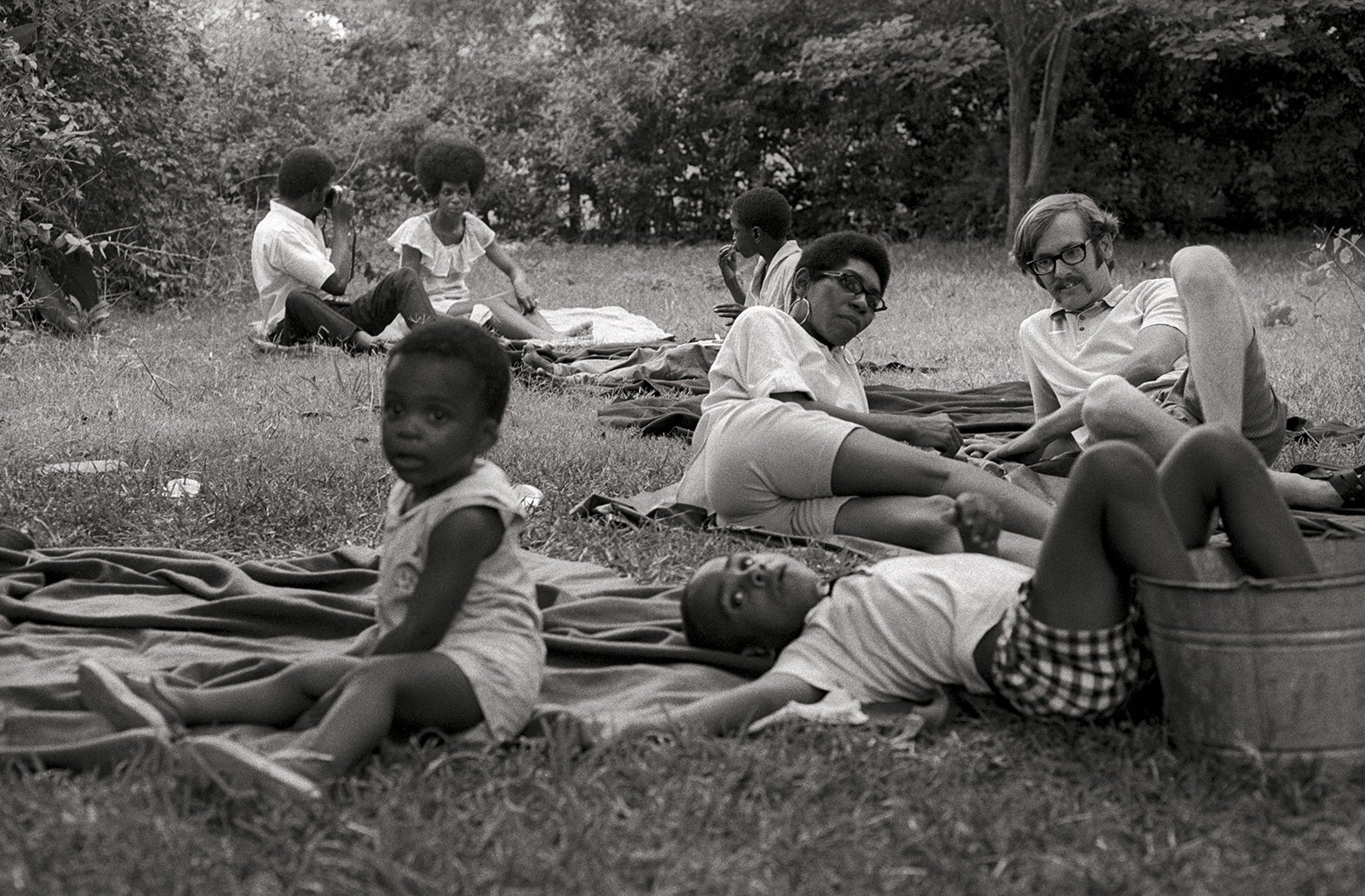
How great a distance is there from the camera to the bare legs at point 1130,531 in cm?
327

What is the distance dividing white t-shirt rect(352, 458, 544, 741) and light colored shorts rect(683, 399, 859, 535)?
63.3 inches

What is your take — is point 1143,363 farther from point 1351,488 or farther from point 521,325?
point 521,325

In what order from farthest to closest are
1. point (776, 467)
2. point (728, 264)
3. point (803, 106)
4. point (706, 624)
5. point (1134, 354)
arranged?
point (803, 106), point (728, 264), point (1134, 354), point (776, 467), point (706, 624)

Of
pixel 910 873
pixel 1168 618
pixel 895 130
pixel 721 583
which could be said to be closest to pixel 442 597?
pixel 721 583

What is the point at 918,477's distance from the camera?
488 centimetres

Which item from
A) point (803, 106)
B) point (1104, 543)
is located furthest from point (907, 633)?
point (803, 106)

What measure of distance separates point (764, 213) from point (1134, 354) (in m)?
2.86

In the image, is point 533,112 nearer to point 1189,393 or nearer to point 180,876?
point 1189,393

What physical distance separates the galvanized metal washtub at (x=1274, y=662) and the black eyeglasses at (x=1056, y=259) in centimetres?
284

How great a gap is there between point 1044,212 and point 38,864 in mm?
4255

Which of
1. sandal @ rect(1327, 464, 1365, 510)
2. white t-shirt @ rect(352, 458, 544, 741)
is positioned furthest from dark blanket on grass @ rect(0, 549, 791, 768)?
sandal @ rect(1327, 464, 1365, 510)

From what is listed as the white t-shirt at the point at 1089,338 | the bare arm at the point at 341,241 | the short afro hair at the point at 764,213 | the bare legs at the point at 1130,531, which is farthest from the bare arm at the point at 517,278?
the bare legs at the point at 1130,531

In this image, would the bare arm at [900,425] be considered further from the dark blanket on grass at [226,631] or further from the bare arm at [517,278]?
the bare arm at [517,278]

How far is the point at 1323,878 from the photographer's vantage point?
2.73 m
